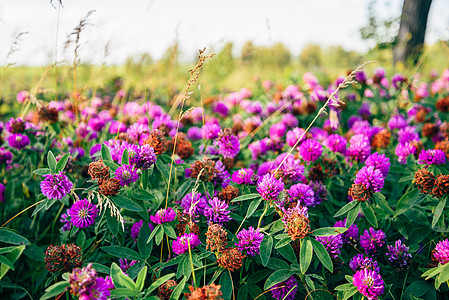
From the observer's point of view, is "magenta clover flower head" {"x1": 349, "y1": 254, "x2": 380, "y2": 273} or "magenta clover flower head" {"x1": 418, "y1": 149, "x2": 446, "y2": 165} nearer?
"magenta clover flower head" {"x1": 349, "y1": 254, "x2": 380, "y2": 273}

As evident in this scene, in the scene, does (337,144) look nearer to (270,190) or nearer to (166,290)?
(270,190)

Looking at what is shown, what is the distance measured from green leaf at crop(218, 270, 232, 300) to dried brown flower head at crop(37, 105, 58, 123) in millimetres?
1906

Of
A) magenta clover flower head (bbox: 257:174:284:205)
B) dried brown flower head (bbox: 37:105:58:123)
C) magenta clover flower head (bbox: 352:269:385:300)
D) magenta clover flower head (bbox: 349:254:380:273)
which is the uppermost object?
dried brown flower head (bbox: 37:105:58:123)

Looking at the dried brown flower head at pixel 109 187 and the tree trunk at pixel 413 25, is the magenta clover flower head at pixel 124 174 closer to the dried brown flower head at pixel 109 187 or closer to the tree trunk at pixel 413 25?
the dried brown flower head at pixel 109 187

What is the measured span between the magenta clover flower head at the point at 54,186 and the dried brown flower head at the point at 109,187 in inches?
8.4

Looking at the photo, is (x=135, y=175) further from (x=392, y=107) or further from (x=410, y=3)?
(x=410, y=3)

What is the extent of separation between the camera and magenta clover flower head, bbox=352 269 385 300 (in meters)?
1.38

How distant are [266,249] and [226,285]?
0.23 m

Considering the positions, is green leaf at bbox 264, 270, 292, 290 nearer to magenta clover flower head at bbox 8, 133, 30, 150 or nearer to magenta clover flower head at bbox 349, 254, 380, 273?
magenta clover flower head at bbox 349, 254, 380, 273

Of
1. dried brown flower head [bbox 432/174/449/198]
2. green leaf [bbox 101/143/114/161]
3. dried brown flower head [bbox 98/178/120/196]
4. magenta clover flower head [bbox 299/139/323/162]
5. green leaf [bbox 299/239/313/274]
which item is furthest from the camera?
magenta clover flower head [bbox 299/139/323/162]

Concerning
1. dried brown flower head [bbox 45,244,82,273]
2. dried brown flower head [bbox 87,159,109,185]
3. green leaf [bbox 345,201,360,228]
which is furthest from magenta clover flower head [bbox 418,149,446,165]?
dried brown flower head [bbox 45,244,82,273]

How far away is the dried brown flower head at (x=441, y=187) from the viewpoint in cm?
159

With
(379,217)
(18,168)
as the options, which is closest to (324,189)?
(379,217)

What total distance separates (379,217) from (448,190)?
15.5 inches
